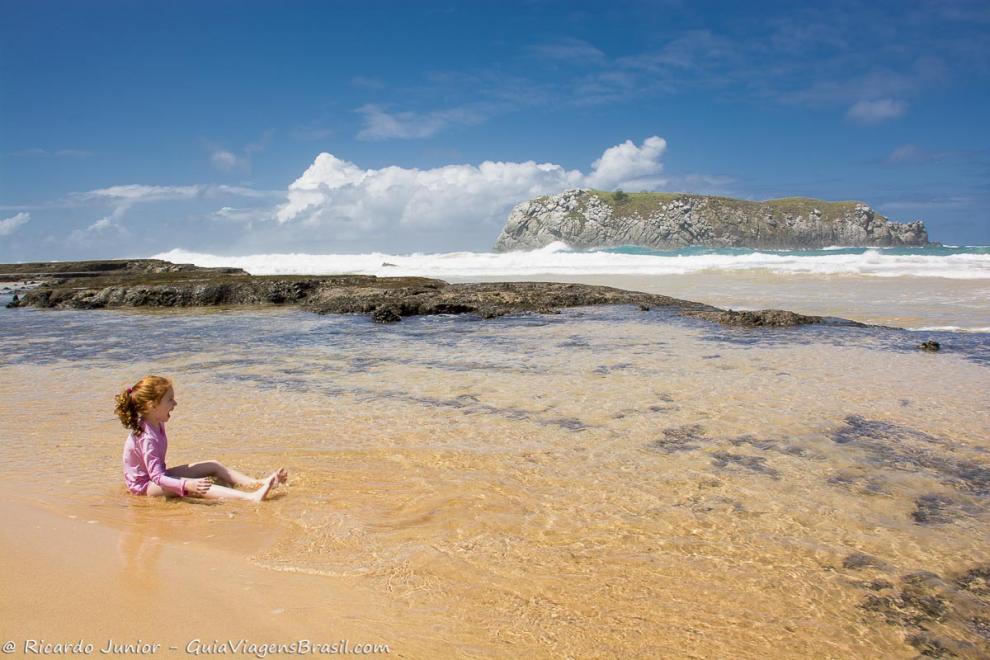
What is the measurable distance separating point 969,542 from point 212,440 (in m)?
5.94

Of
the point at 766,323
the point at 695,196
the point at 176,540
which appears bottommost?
the point at 176,540

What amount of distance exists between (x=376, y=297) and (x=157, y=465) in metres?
14.7

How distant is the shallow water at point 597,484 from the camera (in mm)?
2963

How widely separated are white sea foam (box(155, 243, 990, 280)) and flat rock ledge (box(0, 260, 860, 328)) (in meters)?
19.4

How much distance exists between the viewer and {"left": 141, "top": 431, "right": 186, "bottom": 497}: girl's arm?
442 cm

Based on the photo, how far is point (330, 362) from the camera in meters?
9.96

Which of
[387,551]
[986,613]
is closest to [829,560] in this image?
[986,613]

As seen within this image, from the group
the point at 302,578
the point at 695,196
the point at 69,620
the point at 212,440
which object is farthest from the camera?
the point at 695,196

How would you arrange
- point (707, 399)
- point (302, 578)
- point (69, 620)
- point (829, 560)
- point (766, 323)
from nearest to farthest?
point (69, 620) < point (302, 578) < point (829, 560) < point (707, 399) < point (766, 323)

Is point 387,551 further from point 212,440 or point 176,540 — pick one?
point 212,440

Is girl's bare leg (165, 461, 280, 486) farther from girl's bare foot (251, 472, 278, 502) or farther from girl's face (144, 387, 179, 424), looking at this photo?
girl's face (144, 387, 179, 424)

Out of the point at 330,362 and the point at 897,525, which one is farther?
the point at 330,362

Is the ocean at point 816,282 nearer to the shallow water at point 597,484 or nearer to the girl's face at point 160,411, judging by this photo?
the shallow water at point 597,484

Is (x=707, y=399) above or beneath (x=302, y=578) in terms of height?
above
